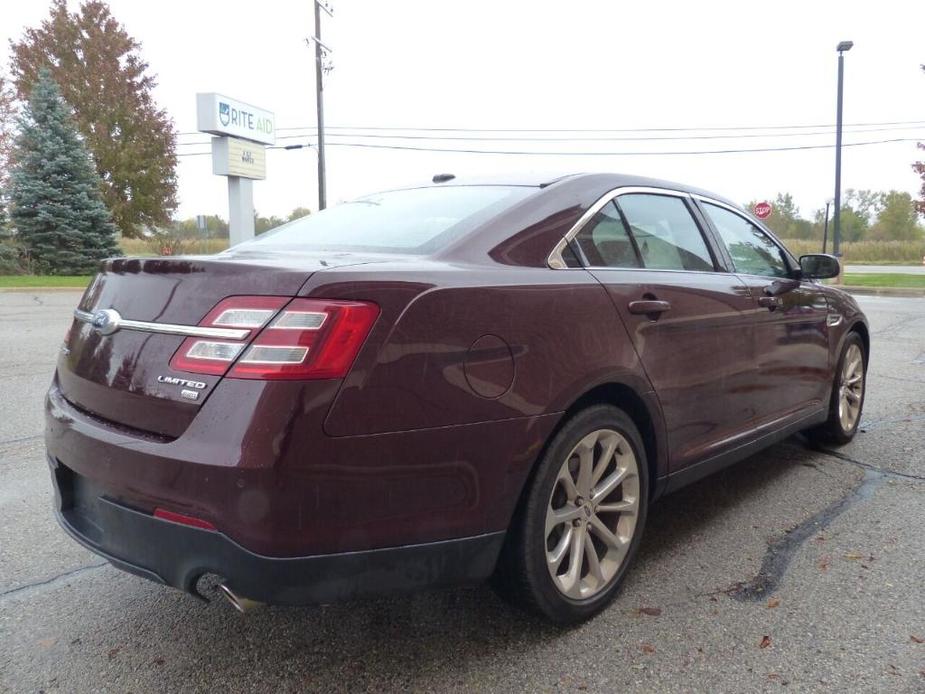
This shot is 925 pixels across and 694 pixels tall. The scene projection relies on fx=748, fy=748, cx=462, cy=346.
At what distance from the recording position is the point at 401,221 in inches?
113

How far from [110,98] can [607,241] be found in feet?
121

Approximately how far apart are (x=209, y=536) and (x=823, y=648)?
194 cm

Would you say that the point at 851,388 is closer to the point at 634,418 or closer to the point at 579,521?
the point at 634,418

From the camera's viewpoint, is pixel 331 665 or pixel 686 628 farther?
pixel 686 628

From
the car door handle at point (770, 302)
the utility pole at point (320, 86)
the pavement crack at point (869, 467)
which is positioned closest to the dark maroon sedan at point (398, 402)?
the car door handle at point (770, 302)

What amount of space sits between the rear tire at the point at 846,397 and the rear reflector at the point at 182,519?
3875 mm

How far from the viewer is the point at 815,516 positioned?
3590 mm

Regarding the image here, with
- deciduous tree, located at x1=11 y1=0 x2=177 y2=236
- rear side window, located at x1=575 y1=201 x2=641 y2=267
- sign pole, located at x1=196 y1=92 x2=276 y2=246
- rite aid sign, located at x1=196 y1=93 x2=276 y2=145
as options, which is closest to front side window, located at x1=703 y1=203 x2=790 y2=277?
rear side window, located at x1=575 y1=201 x2=641 y2=267

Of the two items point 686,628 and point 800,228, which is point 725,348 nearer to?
point 686,628

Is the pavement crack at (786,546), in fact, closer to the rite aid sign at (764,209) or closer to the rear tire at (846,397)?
the rear tire at (846,397)

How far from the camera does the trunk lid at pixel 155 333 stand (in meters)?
1.99

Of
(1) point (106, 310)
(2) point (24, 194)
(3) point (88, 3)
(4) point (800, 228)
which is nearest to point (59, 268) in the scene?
(2) point (24, 194)

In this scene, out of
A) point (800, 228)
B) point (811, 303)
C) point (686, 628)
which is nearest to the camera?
point (686, 628)

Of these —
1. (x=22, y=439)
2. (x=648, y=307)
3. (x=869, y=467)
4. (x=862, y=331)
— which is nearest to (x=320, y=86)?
(x=22, y=439)
